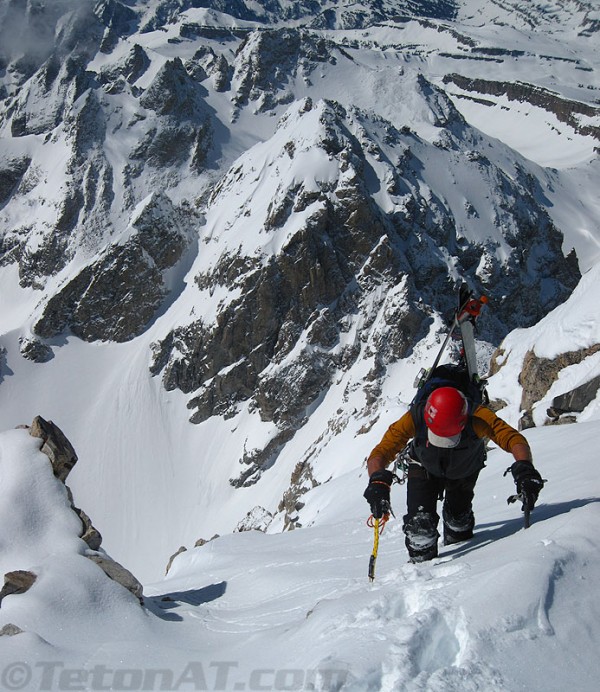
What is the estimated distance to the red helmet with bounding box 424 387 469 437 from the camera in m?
5.09

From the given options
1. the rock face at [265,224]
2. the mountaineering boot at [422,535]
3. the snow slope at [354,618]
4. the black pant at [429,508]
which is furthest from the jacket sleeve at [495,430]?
the rock face at [265,224]

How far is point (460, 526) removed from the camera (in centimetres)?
602

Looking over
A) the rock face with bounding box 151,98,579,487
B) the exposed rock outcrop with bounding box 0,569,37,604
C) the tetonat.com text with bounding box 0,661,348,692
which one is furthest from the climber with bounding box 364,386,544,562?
the rock face with bounding box 151,98,579,487

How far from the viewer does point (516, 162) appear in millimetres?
106938

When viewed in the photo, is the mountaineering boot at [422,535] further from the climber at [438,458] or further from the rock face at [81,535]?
the rock face at [81,535]

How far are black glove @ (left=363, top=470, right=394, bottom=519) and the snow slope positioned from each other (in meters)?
0.53

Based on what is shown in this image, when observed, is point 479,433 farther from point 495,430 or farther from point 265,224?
point 265,224

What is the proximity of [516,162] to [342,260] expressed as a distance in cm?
5730

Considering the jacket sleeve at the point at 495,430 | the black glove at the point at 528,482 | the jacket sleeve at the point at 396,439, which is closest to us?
the black glove at the point at 528,482

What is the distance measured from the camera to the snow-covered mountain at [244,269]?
55812 millimetres

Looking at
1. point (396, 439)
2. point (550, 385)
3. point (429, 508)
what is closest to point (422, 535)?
point (429, 508)

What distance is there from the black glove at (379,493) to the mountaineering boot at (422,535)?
0.26 meters

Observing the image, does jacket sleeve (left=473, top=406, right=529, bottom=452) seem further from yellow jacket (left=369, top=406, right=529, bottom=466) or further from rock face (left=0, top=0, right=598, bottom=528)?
rock face (left=0, top=0, right=598, bottom=528)

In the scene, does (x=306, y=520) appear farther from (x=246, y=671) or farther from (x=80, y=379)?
(x=80, y=379)
